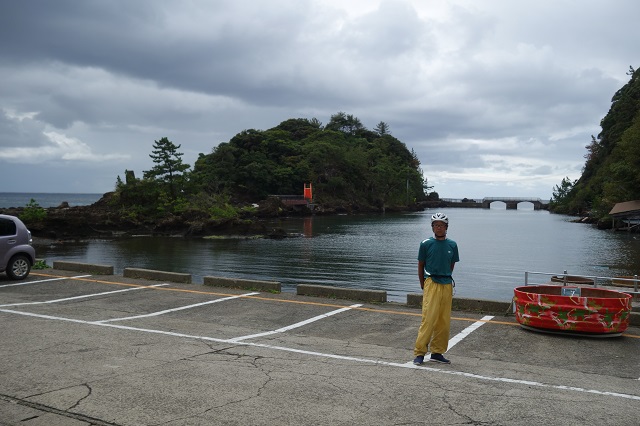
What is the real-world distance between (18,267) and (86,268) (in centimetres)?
230

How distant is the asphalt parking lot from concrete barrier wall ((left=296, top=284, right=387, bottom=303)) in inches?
30.9

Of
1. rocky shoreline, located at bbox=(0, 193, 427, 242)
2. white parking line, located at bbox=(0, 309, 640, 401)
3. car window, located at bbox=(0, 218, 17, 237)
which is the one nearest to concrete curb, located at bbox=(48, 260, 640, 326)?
car window, located at bbox=(0, 218, 17, 237)

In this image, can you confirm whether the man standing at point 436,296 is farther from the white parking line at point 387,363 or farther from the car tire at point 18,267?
the car tire at point 18,267

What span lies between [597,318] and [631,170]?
60029mm

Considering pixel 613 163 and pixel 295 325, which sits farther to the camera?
pixel 613 163

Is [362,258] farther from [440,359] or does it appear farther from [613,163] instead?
[613,163]

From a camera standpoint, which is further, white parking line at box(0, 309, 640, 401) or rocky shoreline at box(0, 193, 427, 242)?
rocky shoreline at box(0, 193, 427, 242)

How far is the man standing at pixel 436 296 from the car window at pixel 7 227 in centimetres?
1167

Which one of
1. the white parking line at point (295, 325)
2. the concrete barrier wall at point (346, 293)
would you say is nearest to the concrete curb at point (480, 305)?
the concrete barrier wall at point (346, 293)

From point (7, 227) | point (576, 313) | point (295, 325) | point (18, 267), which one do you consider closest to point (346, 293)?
point (295, 325)

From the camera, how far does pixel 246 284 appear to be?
45.2ft

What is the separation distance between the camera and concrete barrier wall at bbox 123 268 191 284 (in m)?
14.8

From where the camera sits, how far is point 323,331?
31.1ft

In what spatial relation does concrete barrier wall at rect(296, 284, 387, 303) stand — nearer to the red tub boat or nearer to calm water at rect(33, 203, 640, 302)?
the red tub boat
